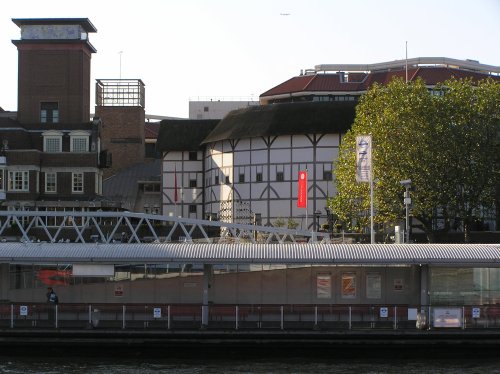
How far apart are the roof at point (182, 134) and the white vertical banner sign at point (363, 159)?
51.4 metres

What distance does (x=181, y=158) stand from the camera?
362 feet

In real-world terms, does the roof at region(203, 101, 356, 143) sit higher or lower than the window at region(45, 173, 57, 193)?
higher

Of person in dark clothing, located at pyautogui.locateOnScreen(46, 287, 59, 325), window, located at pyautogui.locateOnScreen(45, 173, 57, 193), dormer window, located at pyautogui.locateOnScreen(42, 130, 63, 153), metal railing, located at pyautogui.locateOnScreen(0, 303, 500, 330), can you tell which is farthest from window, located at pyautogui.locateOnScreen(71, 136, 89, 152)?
metal railing, located at pyautogui.locateOnScreen(0, 303, 500, 330)

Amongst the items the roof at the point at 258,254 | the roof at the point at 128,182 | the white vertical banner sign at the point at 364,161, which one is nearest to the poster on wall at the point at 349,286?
the roof at the point at 258,254

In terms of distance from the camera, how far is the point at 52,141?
10381cm

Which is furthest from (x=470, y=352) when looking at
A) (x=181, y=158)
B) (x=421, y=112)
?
(x=181, y=158)

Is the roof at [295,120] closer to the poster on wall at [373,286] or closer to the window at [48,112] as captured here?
the window at [48,112]

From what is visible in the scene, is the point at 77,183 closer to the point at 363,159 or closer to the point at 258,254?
the point at 363,159

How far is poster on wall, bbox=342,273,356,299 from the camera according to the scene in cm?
4800

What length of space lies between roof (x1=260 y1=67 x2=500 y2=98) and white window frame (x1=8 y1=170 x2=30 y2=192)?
3653cm

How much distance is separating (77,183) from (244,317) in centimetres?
5896

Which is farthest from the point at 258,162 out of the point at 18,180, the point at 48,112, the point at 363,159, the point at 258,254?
the point at 258,254

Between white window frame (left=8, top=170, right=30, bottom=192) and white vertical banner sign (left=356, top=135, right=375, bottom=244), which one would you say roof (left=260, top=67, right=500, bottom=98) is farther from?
white vertical banner sign (left=356, top=135, right=375, bottom=244)

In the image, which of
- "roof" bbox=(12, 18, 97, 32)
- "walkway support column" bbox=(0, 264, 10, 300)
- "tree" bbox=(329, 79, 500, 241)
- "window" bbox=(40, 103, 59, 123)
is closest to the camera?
"walkway support column" bbox=(0, 264, 10, 300)
